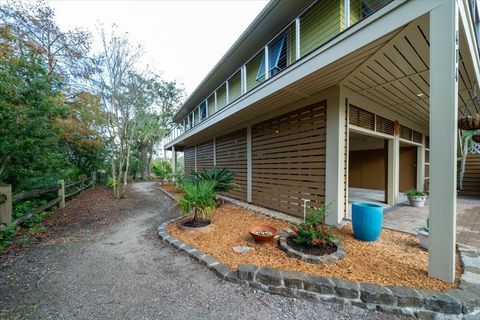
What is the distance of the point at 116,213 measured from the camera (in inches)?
229

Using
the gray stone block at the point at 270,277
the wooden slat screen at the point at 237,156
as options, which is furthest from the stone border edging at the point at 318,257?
the wooden slat screen at the point at 237,156

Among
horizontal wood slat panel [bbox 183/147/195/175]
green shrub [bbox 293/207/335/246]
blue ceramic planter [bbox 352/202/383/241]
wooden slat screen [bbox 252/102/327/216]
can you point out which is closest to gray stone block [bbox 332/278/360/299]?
green shrub [bbox 293/207/335/246]

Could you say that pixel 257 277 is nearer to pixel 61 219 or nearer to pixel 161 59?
pixel 61 219

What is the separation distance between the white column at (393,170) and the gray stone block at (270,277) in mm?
5393

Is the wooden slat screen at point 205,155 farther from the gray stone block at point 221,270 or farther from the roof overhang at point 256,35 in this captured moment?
the gray stone block at point 221,270

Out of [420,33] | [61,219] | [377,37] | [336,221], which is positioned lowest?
[61,219]

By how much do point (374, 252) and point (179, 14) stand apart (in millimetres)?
10700

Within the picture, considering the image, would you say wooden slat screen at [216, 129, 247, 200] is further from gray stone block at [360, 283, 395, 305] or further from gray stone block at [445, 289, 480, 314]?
gray stone block at [445, 289, 480, 314]

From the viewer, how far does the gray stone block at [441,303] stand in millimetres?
1844

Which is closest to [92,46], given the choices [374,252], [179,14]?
[179,14]

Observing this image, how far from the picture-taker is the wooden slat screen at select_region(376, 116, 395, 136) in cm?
546

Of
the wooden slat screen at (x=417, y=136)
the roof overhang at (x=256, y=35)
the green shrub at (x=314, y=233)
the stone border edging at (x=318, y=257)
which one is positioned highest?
the roof overhang at (x=256, y=35)

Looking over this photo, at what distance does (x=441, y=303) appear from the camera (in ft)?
6.15

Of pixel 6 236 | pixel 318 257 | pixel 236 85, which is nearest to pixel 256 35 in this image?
pixel 236 85
